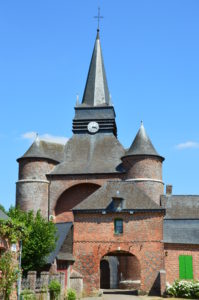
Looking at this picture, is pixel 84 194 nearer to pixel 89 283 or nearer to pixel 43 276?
pixel 89 283

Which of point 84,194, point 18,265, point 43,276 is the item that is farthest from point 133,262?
point 18,265

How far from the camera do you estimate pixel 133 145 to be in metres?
38.3

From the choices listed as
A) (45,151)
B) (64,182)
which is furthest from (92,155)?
(45,151)

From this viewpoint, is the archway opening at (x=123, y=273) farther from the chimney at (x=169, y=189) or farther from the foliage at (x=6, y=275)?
the foliage at (x=6, y=275)

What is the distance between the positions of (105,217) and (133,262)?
5.52 m

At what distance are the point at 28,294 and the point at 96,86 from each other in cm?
3026

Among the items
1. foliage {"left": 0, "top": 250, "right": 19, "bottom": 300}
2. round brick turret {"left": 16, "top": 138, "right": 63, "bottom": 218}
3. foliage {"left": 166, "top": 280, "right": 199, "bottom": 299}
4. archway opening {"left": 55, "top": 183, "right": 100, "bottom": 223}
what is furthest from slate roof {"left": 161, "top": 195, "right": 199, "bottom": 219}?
foliage {"left": 0, "top": 250, "right": 19, "bottom": 300}

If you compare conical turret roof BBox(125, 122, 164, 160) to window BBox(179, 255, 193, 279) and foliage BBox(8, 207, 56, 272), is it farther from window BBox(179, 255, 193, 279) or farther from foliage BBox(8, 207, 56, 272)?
foliage BBox(8, 207, 56, 272)

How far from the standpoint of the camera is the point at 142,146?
37750 millimetres

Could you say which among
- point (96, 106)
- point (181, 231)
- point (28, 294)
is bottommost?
point (28, 294)

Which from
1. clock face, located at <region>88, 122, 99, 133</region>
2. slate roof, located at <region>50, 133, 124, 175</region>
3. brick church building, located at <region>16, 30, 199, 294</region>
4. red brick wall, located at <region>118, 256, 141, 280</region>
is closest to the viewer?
brick church building, located at <region>16, 30, 199, 294</region>

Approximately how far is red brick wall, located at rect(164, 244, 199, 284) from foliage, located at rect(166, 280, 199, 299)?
2.23 meters

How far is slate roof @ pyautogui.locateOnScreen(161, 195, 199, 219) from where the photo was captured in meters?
34.0

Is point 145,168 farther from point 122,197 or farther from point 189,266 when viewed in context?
point 189,266
